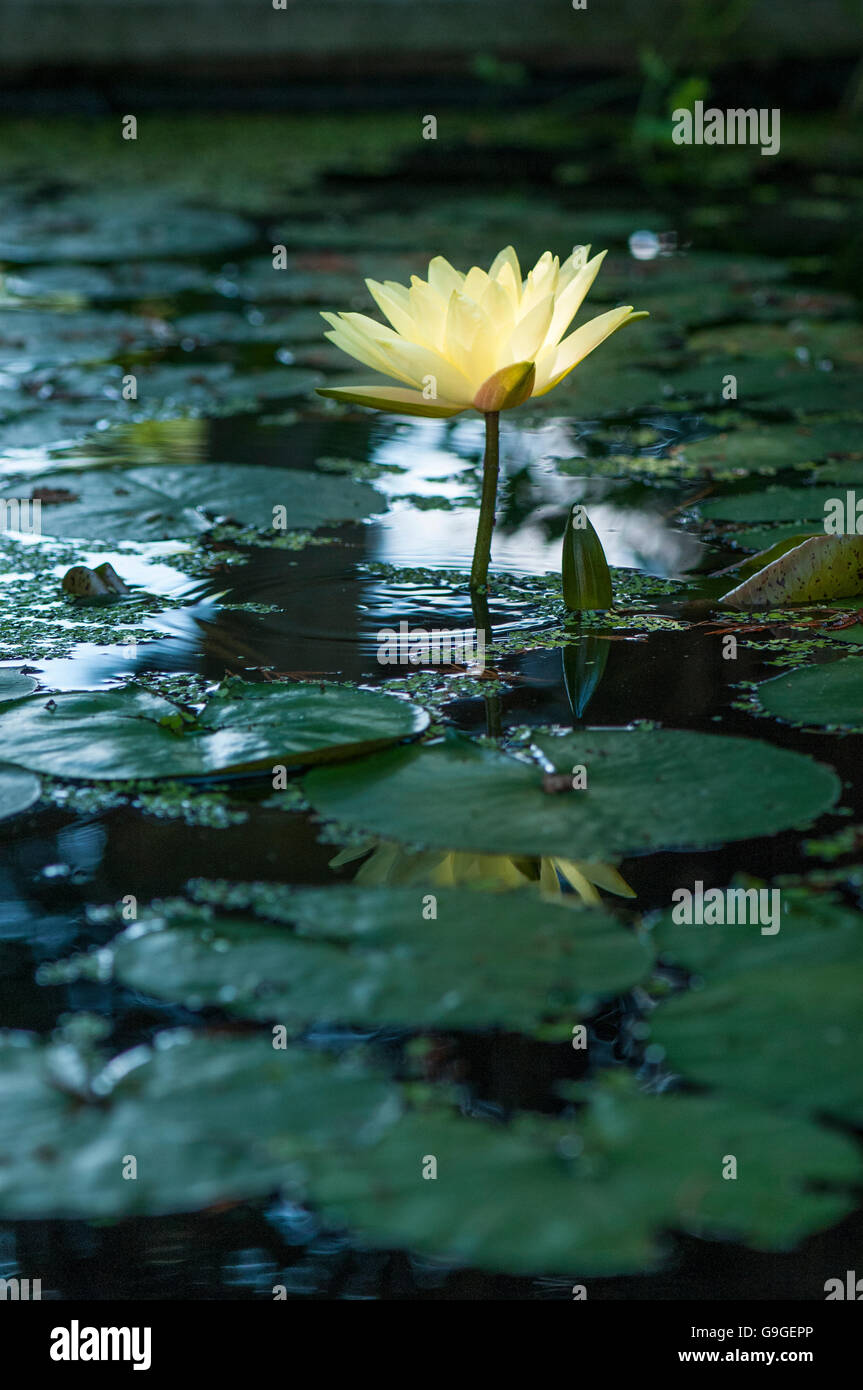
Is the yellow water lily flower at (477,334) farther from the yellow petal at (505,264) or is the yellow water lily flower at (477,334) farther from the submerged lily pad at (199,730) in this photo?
the submerged lily pad at (199,730)

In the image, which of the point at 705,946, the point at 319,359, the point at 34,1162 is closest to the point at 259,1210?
the point at 34,1162

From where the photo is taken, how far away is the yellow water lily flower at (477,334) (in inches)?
51.8

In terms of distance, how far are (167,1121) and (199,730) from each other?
21.1 inches

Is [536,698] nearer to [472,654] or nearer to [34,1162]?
[472,654]

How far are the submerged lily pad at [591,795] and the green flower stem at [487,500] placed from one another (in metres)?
0.36

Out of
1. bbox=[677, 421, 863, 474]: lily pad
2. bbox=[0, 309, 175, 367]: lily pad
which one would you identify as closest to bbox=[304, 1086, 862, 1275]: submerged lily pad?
bbox=[677, 421, 863, 474]: lily pad

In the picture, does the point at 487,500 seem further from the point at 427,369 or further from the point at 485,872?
the point at 485,872

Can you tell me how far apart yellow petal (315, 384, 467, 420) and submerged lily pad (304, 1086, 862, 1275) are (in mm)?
829

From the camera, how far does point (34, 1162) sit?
76 centimetres

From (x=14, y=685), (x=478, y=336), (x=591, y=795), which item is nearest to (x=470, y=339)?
(x=478, y=336)

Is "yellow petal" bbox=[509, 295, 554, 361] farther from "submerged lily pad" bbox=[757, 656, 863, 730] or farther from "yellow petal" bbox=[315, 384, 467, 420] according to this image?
"submerged lily pad" bbox=[757, 656, 863, 730]

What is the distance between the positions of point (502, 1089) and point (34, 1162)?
284 mm

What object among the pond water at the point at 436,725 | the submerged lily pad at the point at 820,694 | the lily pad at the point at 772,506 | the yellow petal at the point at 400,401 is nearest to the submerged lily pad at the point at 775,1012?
the pond water at the point at 436,725

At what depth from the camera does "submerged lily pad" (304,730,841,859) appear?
1.07 m
